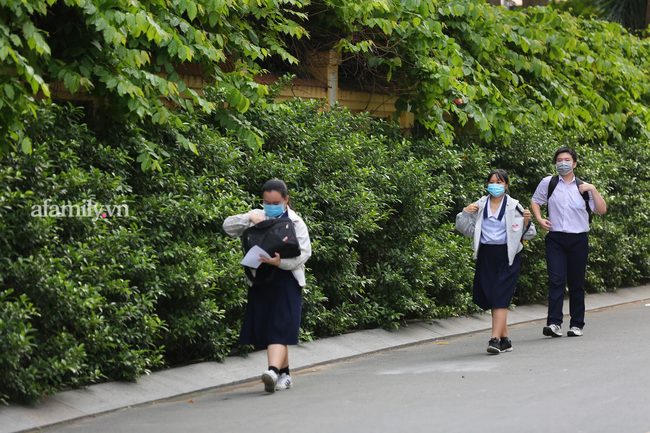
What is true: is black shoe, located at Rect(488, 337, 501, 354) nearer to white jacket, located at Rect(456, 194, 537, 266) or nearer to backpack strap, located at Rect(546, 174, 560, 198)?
white jacket, located at Rect(456, 194, 537, 266)

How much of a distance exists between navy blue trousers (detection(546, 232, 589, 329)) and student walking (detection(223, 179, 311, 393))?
3.46m

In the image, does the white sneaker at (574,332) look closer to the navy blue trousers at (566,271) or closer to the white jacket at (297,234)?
the navy blue trousers at (566,271)

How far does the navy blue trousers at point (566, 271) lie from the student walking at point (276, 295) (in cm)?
346

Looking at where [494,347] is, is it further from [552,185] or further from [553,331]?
[552,185]

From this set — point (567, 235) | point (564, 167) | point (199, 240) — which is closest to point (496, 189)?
point (564, 167)

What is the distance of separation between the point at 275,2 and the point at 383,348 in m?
3.89

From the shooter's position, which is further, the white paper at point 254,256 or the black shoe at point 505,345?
the black shoe at point 505,345

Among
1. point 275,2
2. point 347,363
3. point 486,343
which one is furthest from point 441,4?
point 347,363

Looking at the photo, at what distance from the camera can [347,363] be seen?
300 inches

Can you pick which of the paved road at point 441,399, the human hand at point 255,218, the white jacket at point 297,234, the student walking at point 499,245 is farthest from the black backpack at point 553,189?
the human hand at point 255,218

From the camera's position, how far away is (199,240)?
6.90m

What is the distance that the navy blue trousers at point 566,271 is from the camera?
8461 millimetres

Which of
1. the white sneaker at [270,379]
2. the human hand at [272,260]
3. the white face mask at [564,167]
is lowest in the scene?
the white sneaker at [270,379]

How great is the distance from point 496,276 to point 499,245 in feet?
1.01
